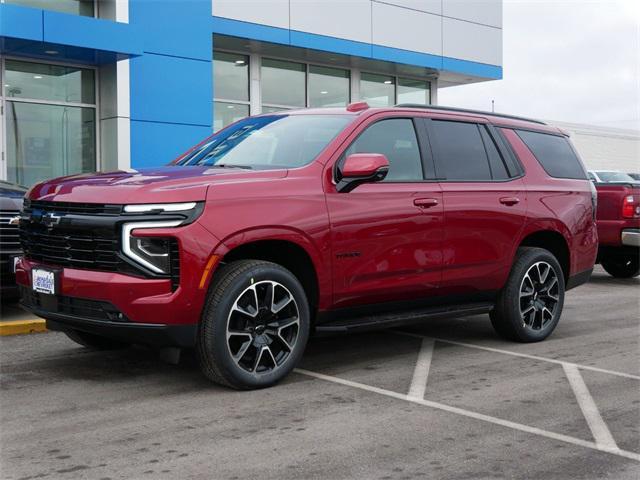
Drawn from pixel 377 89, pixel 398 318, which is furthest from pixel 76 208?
pixel 377 89

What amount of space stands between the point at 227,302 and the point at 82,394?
3.75ft

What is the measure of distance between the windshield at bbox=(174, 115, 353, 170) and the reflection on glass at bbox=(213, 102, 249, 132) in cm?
1247

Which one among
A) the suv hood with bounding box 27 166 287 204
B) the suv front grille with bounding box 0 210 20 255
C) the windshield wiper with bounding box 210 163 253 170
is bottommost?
the suv front grille with bounding box 0 210 20 255

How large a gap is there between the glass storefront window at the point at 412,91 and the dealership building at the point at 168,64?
160 centimetres

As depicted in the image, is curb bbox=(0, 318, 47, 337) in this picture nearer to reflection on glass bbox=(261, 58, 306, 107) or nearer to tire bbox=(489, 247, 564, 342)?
tire bbox=(489, 247, 564, 342)

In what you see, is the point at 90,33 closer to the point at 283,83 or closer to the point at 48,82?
the point at 48,82

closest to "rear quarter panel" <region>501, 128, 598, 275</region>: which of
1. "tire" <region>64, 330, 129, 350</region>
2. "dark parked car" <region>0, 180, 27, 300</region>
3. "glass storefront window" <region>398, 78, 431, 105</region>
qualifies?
"tire" <region>64, 330, 129, 350</region>

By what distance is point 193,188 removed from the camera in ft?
16.4

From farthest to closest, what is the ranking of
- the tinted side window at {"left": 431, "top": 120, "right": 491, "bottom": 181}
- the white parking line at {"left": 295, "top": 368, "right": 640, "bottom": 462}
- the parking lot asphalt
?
the tinted side window at {"left": 431, "top": 120, "right": 491, "bottom": 181} → the white parking line at {"left": 295, "top": 368, "right": 640, "bottom": 462} → the parking lot asphalt

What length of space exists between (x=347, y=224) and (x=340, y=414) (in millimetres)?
1412

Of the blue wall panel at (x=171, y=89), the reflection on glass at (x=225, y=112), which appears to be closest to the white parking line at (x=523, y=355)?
the blue wall panel at (x=171, y=89)

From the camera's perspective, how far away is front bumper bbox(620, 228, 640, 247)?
450 inches

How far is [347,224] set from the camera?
18.5 feet

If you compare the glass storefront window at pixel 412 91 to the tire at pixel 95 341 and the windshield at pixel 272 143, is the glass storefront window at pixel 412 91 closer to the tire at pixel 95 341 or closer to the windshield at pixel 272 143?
the windshield at pixel 272 143
